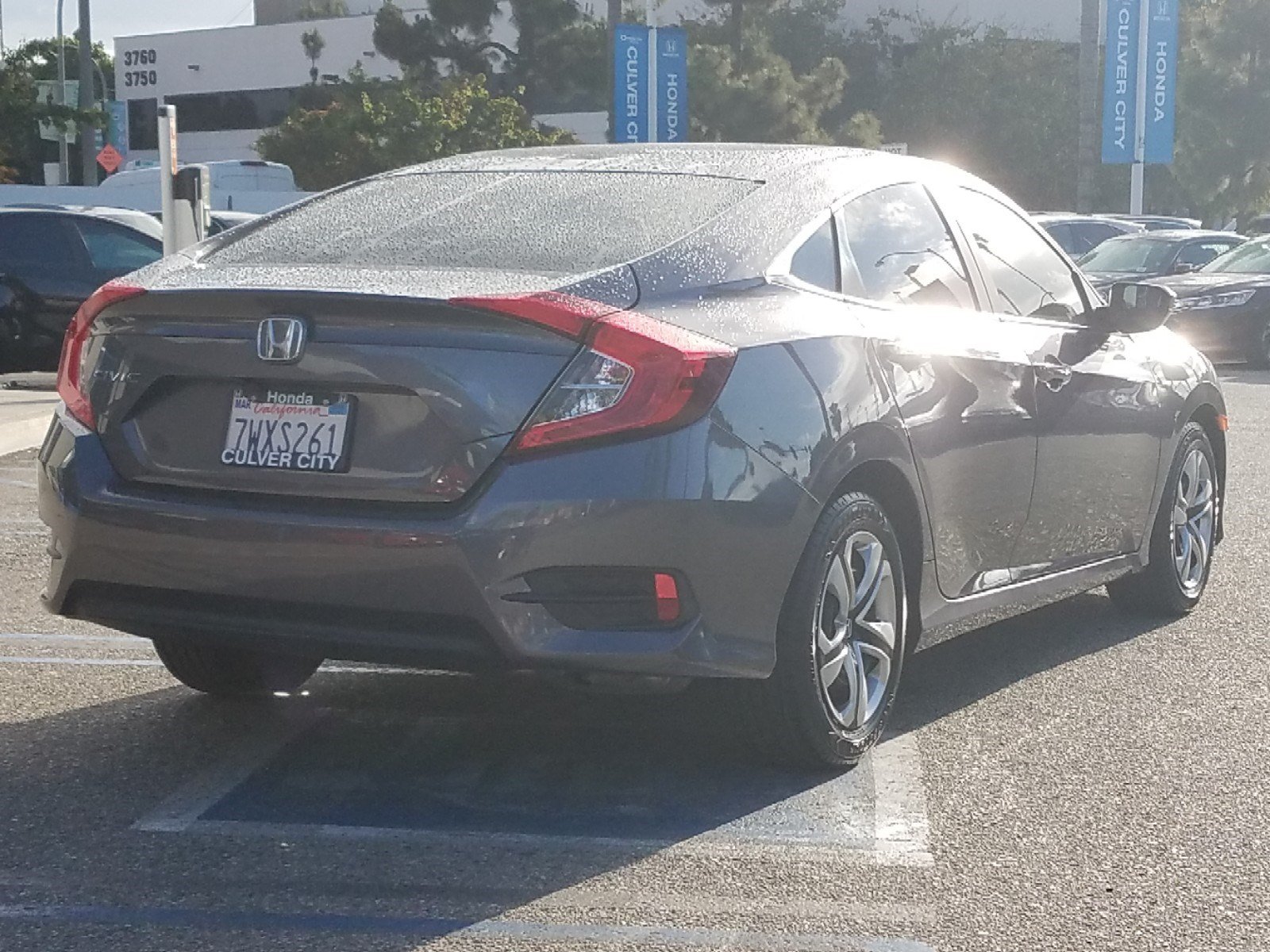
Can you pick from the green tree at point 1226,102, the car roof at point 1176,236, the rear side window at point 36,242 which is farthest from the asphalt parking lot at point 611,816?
the green tree at point 1226,102

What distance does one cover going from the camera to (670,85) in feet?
103

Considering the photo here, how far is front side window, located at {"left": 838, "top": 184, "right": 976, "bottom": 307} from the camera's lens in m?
5.50

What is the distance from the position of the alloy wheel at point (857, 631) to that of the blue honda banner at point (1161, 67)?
32.7 metres

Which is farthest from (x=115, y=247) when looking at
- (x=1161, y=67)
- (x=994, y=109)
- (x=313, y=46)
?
(x=313, y=46)

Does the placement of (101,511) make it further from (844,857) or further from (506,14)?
(506,14)

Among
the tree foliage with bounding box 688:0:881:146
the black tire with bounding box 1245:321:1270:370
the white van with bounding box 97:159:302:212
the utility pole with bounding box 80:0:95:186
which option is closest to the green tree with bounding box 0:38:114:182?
the utility pole with bounding box 80:0:95:186

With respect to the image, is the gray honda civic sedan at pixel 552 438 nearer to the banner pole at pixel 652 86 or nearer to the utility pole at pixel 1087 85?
the banner pole at pixel 652 86

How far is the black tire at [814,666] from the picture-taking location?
16.2 feet

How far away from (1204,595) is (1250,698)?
1.90 m

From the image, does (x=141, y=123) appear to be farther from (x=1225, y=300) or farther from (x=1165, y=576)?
(x=1165, y=576)

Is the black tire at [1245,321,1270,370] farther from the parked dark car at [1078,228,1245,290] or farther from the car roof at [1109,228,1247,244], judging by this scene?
the car roof at [1109,228,1247,244]

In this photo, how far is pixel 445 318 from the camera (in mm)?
4516

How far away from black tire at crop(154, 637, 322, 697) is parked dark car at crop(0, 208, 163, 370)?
10.2 metres

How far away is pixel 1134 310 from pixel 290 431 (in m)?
3.21
